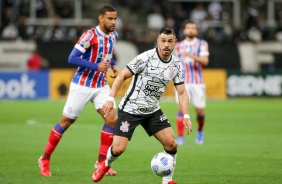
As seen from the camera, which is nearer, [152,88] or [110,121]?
[152,88]

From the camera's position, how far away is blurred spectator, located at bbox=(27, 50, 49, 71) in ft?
102

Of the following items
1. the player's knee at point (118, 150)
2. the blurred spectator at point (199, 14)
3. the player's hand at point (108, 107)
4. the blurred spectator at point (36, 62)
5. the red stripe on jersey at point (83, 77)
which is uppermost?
the player's hand at point (108, 107)

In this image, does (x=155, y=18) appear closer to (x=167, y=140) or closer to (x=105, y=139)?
(x=105, y=139)

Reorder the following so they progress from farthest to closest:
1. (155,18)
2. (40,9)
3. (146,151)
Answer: (155,18) → (40,9) → (146,151)

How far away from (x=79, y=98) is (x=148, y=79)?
1.93 m

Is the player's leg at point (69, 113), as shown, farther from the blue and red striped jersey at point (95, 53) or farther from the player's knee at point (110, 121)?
the player's knee at point (110, 121)

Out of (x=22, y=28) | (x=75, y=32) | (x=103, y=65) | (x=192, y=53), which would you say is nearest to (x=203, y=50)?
(x=192, y=53)

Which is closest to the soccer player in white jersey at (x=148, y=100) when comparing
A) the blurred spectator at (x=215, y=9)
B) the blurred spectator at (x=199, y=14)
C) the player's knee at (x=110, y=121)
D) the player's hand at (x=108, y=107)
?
the player's hand at (x=108, y=107)

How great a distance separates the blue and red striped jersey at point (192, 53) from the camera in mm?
16047

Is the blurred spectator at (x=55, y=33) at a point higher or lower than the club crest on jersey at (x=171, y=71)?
lower

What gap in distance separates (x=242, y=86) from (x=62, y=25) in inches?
347

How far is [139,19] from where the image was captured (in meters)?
36.8

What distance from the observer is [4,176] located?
425 inches

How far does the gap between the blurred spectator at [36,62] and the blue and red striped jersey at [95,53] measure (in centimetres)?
1994
